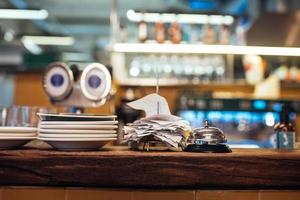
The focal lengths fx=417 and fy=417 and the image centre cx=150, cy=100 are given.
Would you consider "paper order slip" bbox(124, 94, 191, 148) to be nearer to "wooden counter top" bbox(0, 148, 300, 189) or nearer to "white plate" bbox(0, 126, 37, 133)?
"wooden counter top" bbox(0, 148, 300, 189)

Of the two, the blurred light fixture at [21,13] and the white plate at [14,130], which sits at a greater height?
the blurred light fixture at [21,13]

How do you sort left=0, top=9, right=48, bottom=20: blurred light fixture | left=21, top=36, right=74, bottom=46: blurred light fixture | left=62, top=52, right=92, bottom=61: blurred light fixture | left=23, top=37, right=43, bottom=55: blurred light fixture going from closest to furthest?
1. left=0, top=9, right=48, bottom=20: blurred light fixture
2. left=21, top=36, right=74, bottom=46: blurred light fixture
3. left=23, top=37, right=43, bottom=55: blurred light fixture
4. left=62, top=52, right=92, bottom=61: blurred light fixture

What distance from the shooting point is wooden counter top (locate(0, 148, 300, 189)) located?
1325mm

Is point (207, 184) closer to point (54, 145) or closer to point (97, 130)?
point (97, 130)

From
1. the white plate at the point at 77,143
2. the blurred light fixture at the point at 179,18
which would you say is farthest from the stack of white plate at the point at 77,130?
the blurred light fixture at the point at 179,18

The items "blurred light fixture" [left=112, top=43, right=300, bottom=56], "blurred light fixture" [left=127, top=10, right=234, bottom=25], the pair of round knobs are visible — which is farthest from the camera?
"blurred light fixture" [left=127, top=10, right=234, bottom=25]

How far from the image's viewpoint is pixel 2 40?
8.05m

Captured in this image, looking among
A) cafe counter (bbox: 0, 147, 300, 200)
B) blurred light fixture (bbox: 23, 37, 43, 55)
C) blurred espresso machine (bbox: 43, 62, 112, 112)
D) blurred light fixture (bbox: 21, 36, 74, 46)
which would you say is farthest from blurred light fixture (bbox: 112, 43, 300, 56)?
blurred light fixture (bbox: 23, 37, 43, 55)

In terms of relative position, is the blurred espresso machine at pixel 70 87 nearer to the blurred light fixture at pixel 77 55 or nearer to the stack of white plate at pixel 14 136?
the stack of white plate at pixel 14 136

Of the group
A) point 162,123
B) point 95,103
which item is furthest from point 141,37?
point 162,123

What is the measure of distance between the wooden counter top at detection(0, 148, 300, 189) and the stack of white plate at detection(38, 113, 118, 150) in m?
0.06

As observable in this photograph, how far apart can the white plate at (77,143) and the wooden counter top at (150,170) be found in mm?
52

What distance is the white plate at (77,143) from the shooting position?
1387mm

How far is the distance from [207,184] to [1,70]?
20.6 ft
